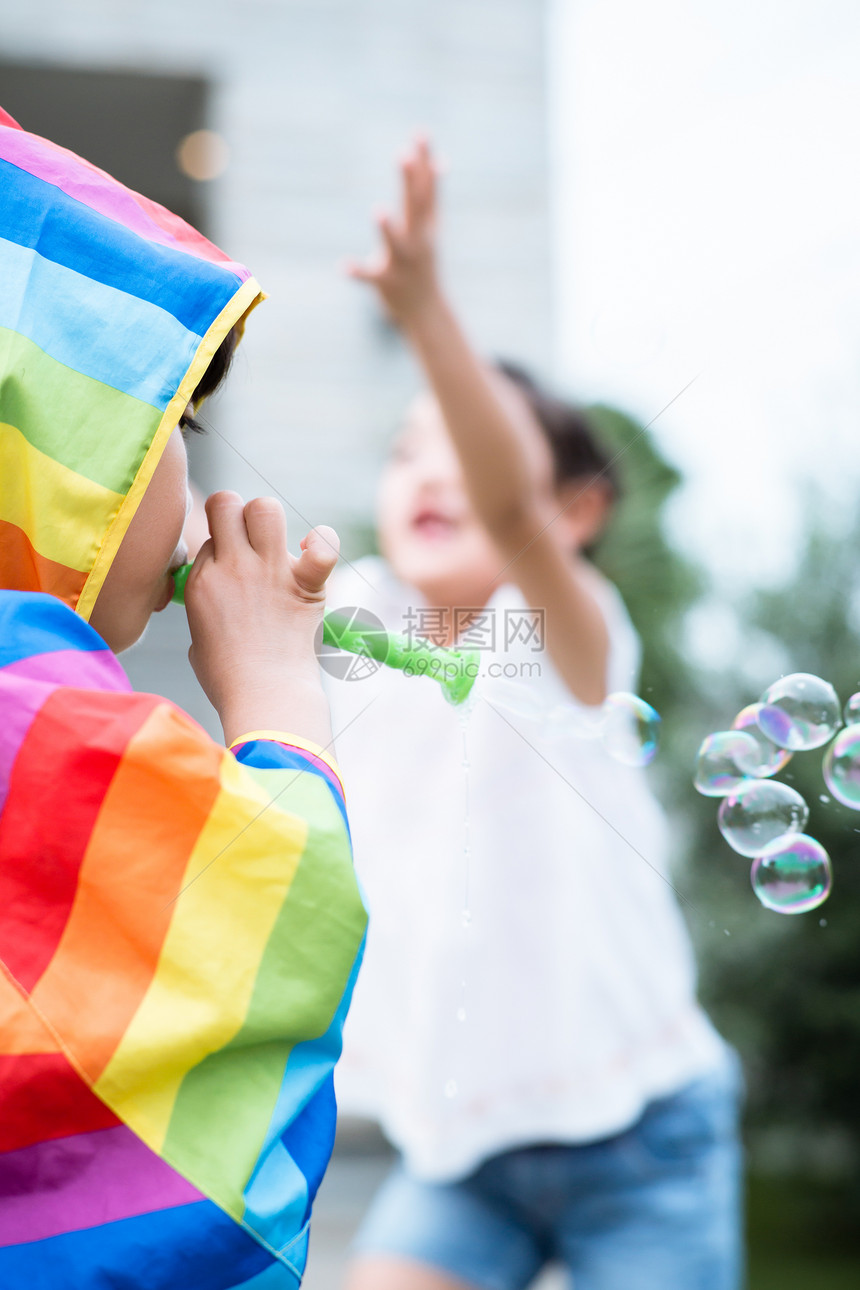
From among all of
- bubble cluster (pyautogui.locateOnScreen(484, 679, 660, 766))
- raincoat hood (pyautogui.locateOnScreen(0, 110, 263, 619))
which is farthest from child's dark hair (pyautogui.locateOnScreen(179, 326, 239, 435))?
bubble cluster (pyautogui.locateOnScreen(484, 679, 660, 766))

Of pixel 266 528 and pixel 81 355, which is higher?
pixel 81 355

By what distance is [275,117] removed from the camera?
3268 millimetres

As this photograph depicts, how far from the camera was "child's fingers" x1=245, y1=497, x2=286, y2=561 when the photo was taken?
2.44 ft

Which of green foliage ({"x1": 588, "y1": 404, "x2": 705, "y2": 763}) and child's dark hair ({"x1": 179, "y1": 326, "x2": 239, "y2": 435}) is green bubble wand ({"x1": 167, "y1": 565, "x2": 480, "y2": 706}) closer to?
child's dark hair ({"x1": 179, "y1": 326, "x2": 239, "y2": 435})

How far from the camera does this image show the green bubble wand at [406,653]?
0.83 m

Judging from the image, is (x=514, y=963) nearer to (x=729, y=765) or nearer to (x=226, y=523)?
(x=729, y=765)

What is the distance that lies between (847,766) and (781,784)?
0.06m

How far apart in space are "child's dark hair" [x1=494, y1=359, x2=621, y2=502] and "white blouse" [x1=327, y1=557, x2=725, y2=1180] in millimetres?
286

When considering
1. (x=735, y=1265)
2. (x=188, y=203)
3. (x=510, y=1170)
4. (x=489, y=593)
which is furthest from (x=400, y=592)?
(x=188, y=203)

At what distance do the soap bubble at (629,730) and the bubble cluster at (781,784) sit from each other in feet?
0.25

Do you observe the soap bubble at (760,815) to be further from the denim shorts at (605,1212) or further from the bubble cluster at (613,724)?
the denim shorts at (605,1212)

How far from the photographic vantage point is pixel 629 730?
3.90 ft

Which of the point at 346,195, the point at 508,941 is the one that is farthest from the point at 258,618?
the point at 346,195

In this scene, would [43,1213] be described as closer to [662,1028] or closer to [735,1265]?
[662,1028]
